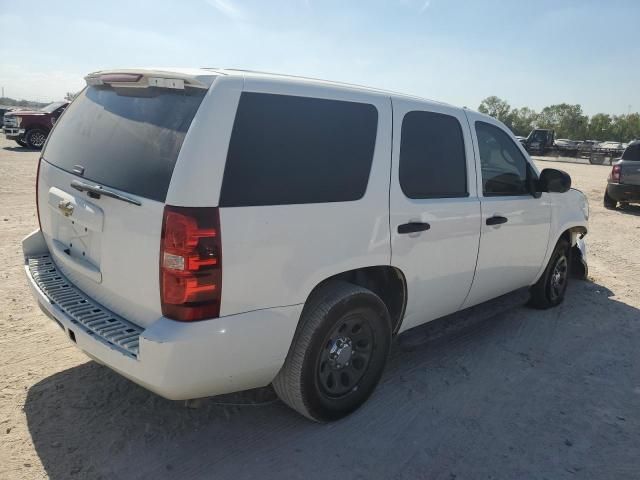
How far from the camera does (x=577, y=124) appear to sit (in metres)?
106

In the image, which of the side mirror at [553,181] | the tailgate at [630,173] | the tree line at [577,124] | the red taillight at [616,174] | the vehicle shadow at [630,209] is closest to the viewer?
the side mirror at [553,181]

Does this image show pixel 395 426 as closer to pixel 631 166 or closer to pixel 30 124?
pixel 631 166

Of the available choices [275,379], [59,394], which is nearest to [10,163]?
[59,394]

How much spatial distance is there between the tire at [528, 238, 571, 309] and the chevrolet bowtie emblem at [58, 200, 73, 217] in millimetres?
4200

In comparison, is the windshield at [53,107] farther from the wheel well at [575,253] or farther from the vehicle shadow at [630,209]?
the vehicle shadow at [630,209]

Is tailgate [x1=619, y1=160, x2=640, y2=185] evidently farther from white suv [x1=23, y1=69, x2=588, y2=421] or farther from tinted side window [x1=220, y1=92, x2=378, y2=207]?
tinted side window [x1=220, y1=92, x2=378, y2=207]

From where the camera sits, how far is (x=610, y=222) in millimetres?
10625

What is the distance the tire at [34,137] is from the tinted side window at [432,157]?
773 inches

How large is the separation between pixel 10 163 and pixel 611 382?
51.7ft

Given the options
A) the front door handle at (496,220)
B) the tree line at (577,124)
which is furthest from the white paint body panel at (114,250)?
the tree line at (577,124)

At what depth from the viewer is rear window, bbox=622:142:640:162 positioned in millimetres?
11874

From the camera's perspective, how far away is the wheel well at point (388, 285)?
3.16 m

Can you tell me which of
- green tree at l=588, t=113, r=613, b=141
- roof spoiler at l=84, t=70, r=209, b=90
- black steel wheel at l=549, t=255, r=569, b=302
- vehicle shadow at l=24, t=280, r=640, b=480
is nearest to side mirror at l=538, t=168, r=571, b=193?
black steel wheel at l=549, t=255, r=569, b=302

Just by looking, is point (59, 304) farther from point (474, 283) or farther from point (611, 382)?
point (611, 382)
